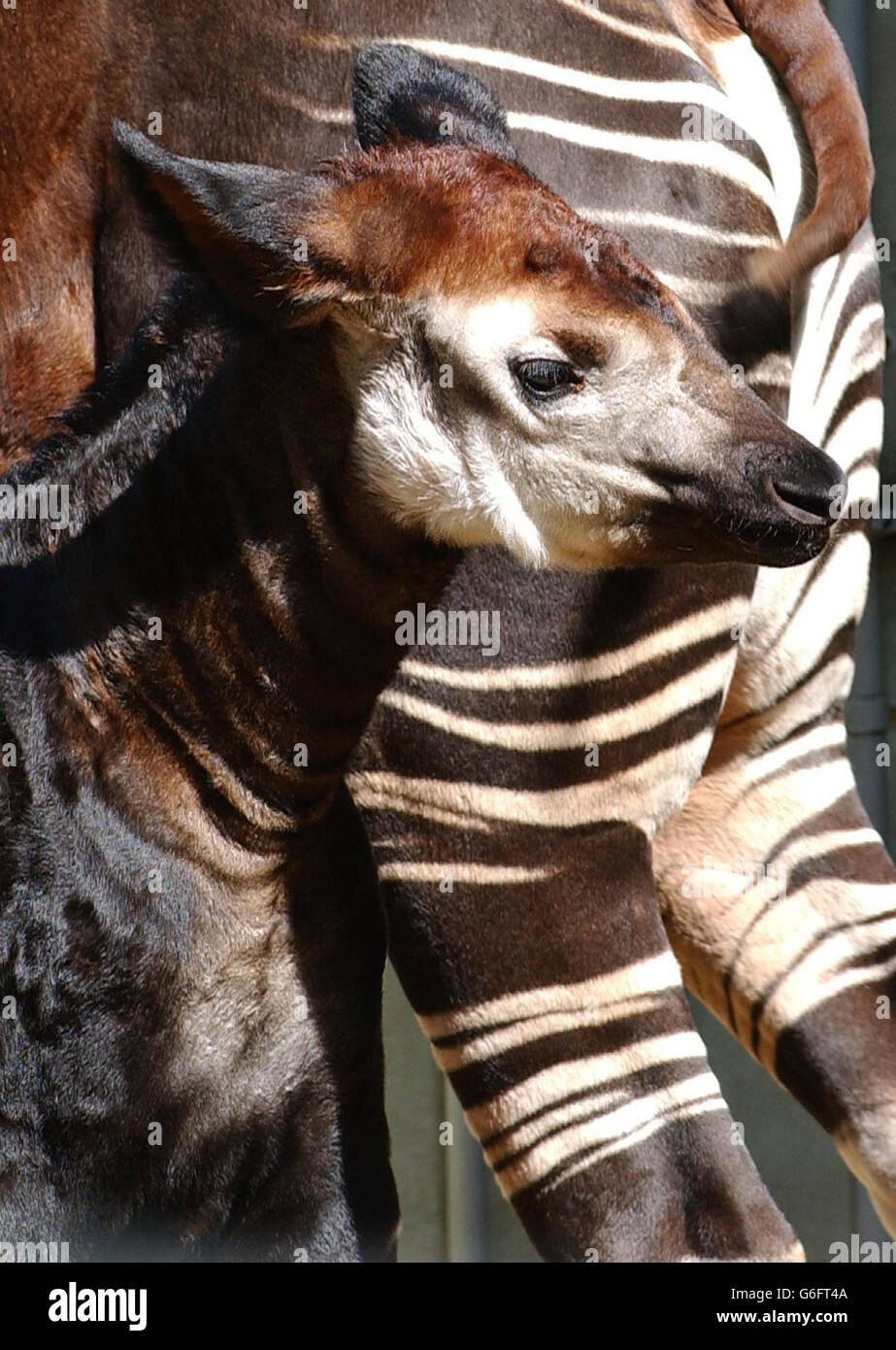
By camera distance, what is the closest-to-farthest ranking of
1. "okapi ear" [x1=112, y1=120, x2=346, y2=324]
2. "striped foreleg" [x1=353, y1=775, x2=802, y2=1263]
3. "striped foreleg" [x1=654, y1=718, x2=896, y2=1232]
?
"okapi ear" [x1=112, y1=120, x2=346, y2=324]
"striped foreleg" [x1=353, y1=775, x2=802, y2=1263]
"striped foreleg" [x1=654, y1=718, x2=896, y2=1232]

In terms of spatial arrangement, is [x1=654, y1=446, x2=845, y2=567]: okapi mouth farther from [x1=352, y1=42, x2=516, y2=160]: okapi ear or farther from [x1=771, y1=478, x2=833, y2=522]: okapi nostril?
[x1=352, y1=42, x2=516, y2=160]: okapi ear

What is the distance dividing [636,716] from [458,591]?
1.38 feet

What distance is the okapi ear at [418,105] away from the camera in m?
3.11

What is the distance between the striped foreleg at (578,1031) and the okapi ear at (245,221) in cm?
108

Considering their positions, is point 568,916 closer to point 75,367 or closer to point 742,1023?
point 742,1023

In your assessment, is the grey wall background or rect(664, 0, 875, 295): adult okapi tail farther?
the grey wall background

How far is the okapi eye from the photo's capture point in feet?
9.60

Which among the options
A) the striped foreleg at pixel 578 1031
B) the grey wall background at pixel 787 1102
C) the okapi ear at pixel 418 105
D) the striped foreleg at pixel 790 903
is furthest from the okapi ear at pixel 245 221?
the grey wall background at pixel 787 1102

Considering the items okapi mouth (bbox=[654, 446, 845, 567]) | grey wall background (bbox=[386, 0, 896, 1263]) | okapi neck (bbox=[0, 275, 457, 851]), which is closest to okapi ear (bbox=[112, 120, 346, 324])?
okapi neck (bbox=[0, 275, 457, 851])

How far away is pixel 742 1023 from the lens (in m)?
4.34

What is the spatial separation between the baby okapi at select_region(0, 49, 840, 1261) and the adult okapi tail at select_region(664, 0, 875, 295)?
2.45 feet

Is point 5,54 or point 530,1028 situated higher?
point 5,54

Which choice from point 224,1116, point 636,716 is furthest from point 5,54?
point 224,1116

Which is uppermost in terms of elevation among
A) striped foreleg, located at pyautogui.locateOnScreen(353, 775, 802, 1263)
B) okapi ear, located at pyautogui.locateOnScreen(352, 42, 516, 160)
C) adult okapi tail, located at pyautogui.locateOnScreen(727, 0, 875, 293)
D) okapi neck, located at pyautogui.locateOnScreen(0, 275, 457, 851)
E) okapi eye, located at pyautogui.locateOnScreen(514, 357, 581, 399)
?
adult okapi tail, located at pyautogui.locateOnScreen(727, 0, 875, 293)
